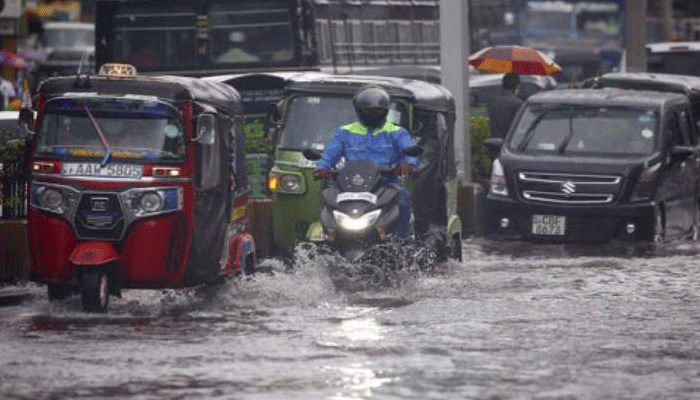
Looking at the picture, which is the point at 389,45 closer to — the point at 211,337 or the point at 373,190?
the point at 373,190

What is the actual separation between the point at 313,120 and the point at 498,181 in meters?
3.75

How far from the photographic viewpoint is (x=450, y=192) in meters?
21.5

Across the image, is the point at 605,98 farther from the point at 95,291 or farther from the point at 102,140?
the point at 95,291

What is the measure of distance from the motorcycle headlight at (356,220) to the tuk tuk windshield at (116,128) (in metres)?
1.91

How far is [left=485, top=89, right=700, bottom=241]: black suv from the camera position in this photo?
2275 cm

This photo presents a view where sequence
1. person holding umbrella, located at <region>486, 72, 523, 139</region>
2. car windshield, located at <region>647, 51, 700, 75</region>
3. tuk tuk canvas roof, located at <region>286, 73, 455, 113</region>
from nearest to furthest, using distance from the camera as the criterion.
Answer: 1. tuk tuk canvas roof, located at <region>286, 73, 455, 113</region>
2. person holding umbrella, located at <region>486, 72, 523, 139</region>
3. car windshield, located at <region>647, 51, 700, 75</region>

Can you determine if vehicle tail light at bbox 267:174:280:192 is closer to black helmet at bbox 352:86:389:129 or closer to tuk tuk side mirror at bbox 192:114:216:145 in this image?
black helmet at bbox 352:86:389:129

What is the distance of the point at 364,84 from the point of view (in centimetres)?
2005

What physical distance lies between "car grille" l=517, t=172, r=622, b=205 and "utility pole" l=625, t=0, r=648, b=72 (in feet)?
33.9

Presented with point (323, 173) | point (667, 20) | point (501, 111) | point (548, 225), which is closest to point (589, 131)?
point (548, 225)

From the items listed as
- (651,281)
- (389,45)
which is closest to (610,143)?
(651,281)

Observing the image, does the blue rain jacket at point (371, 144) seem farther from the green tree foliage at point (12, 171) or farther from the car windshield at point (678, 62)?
the car windshield at point (678, 62)

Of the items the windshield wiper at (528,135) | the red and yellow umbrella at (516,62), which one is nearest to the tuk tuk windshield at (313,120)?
the windshield wiper at (528,135)

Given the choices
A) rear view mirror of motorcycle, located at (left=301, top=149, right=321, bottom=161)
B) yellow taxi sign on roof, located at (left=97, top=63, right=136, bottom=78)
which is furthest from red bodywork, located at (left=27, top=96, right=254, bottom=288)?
rear view mirror of motorcycle, located at (left=301, top=149, right=321, bottom=161)
